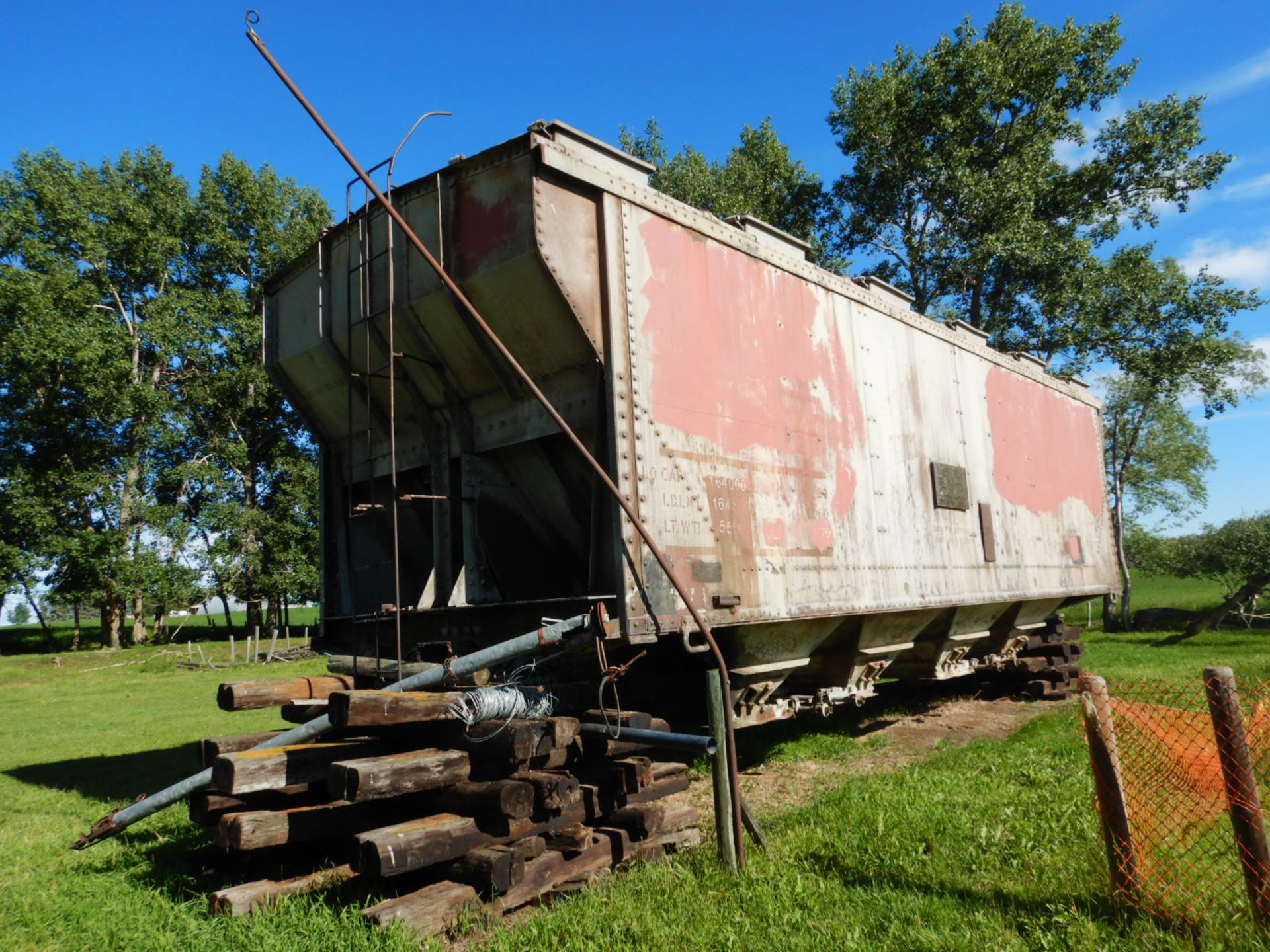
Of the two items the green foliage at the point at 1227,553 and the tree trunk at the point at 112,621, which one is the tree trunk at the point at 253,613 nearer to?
the tree trunk at the point at 112,621

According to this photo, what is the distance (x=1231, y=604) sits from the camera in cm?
2255

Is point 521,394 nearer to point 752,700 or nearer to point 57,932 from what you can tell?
point 752,700

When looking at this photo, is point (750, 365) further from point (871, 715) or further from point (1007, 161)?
point (1007, 161)

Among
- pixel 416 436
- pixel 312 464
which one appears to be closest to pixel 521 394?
pixel 416 436

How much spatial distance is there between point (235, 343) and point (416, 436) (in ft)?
94.5

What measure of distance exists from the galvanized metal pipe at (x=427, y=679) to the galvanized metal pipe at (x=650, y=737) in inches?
23.3

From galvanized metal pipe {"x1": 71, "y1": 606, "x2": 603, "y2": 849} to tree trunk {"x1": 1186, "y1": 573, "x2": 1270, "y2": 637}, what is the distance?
73.7 ft

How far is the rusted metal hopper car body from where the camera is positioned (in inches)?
206

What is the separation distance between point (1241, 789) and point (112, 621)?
Result: 33629 millimetres

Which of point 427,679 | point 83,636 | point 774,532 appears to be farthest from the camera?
point 83,636

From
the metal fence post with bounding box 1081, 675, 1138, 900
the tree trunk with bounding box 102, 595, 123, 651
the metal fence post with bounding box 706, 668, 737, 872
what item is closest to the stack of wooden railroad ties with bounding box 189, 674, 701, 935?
the metal fence post with bounding box 706, 668, 737, 872

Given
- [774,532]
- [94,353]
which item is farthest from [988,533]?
[94,353]

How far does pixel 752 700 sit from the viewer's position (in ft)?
21.3

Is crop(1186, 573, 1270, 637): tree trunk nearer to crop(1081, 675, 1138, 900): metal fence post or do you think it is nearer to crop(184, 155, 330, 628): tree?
crop(1081, 675, 1138, 900): metal fence post
